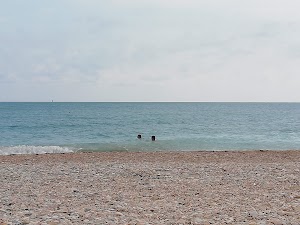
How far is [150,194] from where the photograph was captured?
34.3 feet

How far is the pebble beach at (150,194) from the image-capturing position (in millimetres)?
7938

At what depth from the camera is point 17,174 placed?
13859 mm

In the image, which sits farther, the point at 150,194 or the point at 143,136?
the point at 143,136

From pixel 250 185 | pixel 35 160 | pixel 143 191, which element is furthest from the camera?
pixel 35 160

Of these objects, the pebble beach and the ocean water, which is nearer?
the pebble beach

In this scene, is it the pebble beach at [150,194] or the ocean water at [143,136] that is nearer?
the pebble beach at [150,194]

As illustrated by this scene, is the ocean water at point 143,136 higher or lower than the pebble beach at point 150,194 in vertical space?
lower

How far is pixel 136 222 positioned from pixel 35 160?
12596 millimetres

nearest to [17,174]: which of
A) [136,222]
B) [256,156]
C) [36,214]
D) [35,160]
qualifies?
[35,160]

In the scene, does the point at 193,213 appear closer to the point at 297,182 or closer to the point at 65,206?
the point at 65,206

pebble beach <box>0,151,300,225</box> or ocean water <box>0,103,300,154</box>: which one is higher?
pebble beach <box>0,151,300,225</box>

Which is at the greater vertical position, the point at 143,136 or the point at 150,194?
the point at 150,194

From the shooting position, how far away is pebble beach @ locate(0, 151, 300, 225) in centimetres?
794

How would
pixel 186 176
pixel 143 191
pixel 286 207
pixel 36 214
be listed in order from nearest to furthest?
1. pixel 36 214
2. pixel 286 207
3. pixel 143 191
4. pixel 186 176
